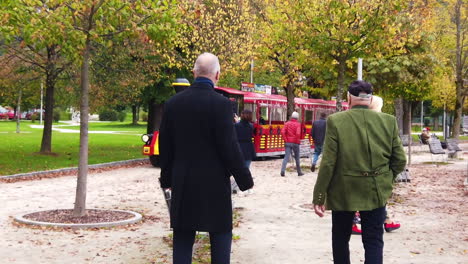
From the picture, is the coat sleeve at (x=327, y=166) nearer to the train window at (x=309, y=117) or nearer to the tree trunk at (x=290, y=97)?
the tree trunk at (x=290, y=97)

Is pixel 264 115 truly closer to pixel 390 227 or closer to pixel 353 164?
pixel 390 227

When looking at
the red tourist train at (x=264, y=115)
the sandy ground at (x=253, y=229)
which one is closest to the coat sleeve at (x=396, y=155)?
the sandy ground at (x=253, y=229)

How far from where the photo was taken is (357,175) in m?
5.57

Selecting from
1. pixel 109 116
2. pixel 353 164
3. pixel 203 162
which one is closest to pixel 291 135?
pixel 353 164

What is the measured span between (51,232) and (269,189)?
7268 mm

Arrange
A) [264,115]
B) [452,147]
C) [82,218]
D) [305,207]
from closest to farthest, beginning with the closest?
[82,218] → [305,207] → [264,115] → [452,147]

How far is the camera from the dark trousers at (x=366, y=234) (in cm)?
555

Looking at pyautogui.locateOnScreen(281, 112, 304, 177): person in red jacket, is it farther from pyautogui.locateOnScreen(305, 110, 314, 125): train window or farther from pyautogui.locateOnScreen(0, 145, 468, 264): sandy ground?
pyautogui.locateOnScreen(305, 110, 314, 125): train window

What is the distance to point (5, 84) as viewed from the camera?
79.9 ft

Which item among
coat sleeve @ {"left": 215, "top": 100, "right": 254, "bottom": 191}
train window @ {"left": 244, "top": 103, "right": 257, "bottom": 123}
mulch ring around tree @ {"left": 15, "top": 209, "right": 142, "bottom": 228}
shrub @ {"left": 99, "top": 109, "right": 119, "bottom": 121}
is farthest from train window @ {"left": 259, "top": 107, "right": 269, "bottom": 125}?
shrub @ {"left": 99, "top": 109, "right": 119, "bottom": 121}

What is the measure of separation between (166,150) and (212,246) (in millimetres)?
710

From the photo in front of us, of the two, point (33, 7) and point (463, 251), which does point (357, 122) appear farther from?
point (33, 7)

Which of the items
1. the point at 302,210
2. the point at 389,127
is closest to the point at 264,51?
the point at 302,210

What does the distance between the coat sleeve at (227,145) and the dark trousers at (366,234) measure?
1469mm
